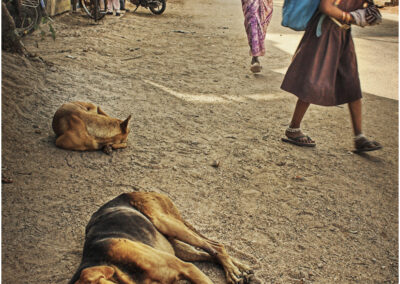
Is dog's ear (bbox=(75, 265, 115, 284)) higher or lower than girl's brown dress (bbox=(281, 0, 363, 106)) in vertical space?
lower

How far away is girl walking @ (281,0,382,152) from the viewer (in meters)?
4.32

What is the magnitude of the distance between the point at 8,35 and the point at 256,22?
4028mm

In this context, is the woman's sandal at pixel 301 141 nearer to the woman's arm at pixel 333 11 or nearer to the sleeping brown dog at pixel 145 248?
the woman's arm at pixel 333 11

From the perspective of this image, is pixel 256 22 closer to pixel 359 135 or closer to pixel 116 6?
pixel 359 135

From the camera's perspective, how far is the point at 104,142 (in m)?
4.56

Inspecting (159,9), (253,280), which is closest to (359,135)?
(253,280)

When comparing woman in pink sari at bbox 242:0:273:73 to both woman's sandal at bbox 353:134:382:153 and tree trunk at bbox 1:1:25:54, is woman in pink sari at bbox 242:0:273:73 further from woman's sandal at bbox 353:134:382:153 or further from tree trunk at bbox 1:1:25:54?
tree trunk at bbox 1:1:25:54

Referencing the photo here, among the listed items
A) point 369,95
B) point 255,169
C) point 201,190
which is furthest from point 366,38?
point 201,190

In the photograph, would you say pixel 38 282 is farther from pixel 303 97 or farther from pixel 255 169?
pixel 303 97

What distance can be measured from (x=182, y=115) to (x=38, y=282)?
11.0 feet

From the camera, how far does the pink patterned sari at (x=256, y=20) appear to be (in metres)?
7.59

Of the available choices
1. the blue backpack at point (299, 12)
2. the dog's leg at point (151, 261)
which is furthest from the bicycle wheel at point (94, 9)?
the dog's leg at point (151, 261)

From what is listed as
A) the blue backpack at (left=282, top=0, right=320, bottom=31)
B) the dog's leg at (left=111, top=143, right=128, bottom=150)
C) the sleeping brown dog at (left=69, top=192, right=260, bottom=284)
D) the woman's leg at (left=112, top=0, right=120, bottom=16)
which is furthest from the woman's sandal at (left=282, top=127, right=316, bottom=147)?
the woman's leg at (left=112, top=0, right=120, bottom=16)

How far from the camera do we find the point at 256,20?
25.1 ft
